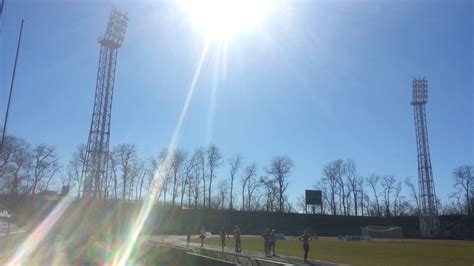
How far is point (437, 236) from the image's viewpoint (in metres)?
72.0

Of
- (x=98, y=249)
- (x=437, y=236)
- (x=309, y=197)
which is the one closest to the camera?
(x=98, y=249)

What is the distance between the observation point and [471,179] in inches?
3981

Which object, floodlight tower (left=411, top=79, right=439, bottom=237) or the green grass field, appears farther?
floodlight tower (left=411, top=79, right=439, bottom=237)

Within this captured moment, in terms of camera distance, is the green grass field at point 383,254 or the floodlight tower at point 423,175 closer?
the green grass field at point 383,254

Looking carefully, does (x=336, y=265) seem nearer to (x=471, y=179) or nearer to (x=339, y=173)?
(x=339, y=173)

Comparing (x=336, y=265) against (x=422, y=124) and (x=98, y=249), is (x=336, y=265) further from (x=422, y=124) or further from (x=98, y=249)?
(x=422, y=124)

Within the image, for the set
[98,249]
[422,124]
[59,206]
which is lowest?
[98,249]

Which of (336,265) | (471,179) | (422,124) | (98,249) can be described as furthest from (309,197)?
(471,179)

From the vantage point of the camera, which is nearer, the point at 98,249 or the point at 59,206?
the point at 98,249

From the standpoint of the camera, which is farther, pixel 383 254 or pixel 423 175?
pixel 423 175

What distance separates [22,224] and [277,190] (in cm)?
5680

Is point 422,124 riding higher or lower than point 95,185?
higher

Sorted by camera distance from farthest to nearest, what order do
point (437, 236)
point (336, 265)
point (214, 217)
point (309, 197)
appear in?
point (214, 217) → point (437, 236) → point (309, 197) → point (336, 265)

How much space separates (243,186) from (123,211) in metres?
38.1
